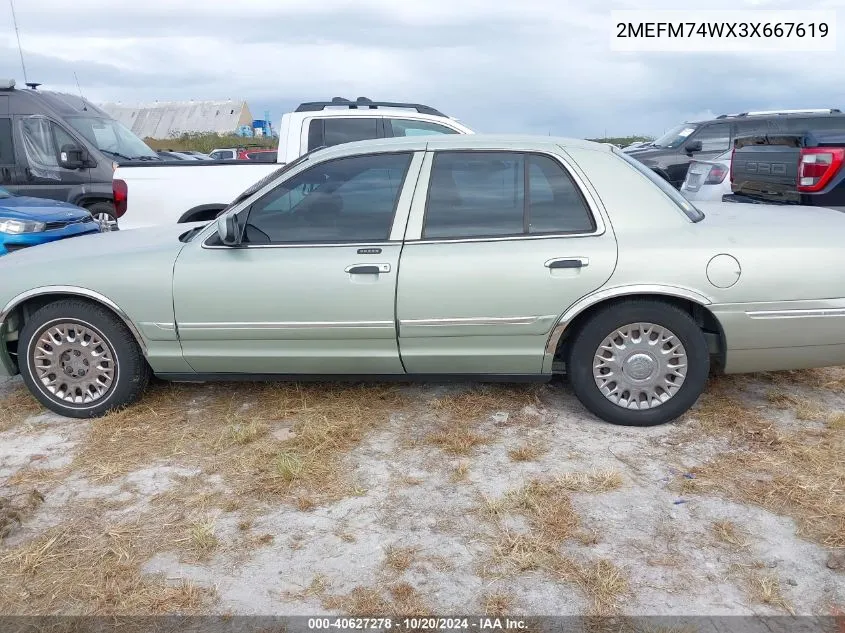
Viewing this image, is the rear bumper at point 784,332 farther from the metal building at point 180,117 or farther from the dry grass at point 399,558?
the metal building at point 180,117

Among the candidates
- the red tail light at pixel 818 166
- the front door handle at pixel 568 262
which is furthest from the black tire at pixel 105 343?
the red tail light at pixel 818 166

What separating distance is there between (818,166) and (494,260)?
321 cm

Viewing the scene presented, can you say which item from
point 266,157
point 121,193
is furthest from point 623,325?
point 266,157

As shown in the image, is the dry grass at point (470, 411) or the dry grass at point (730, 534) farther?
the dry grass at point (470, 411)

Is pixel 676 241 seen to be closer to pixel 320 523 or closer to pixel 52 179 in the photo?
pixel 320 523

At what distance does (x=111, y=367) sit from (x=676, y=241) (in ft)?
10.7

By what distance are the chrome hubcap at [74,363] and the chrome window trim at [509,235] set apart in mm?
1926

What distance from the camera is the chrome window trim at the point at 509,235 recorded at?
156 inches

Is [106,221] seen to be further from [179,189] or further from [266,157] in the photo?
[179,189]

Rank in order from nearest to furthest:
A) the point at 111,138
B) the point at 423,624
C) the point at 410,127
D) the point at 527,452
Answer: the point at 423,624 → the point at 527,452 → the point at 410,127 → the point at 111,138

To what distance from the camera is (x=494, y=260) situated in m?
3.92

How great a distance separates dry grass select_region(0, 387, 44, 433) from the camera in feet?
14.6

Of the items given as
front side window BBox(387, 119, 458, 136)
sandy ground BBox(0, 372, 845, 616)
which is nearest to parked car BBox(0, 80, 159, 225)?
front side window BBox(387, 119, 458, 136)

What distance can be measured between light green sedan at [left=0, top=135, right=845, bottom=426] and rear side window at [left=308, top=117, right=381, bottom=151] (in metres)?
3.35
